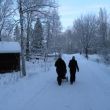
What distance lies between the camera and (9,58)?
28.3 m

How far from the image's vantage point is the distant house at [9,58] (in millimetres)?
27578

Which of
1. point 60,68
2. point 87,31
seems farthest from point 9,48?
point 87,31

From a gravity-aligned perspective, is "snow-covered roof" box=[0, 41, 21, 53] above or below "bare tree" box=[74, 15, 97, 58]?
below

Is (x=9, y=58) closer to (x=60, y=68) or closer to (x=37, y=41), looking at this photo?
(x=60, y=68)

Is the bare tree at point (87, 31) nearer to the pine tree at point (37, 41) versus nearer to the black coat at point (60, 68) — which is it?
the pine tree at point (37, 41)

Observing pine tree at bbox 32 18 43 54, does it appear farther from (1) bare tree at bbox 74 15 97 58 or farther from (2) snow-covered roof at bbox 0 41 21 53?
(1) bare tree at bbox 74 15 97 58

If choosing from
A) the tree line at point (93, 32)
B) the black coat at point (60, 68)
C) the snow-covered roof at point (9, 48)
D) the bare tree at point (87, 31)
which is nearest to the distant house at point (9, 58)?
the snow-covered roof at point (9, 48)

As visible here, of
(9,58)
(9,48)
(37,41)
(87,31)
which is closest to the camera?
(9,48)

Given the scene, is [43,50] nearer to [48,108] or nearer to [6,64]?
[6,64]

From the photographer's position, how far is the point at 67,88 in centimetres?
1348

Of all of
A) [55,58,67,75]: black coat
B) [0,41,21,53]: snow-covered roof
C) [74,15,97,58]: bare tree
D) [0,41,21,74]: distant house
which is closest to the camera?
[55,58,67,75]: black coat

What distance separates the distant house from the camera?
27.6m

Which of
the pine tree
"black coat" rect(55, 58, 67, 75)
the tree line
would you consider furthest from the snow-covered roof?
the tree line

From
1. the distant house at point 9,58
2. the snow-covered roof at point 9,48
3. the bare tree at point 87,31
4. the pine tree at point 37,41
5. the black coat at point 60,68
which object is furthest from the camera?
the bare tree at point 87,31
